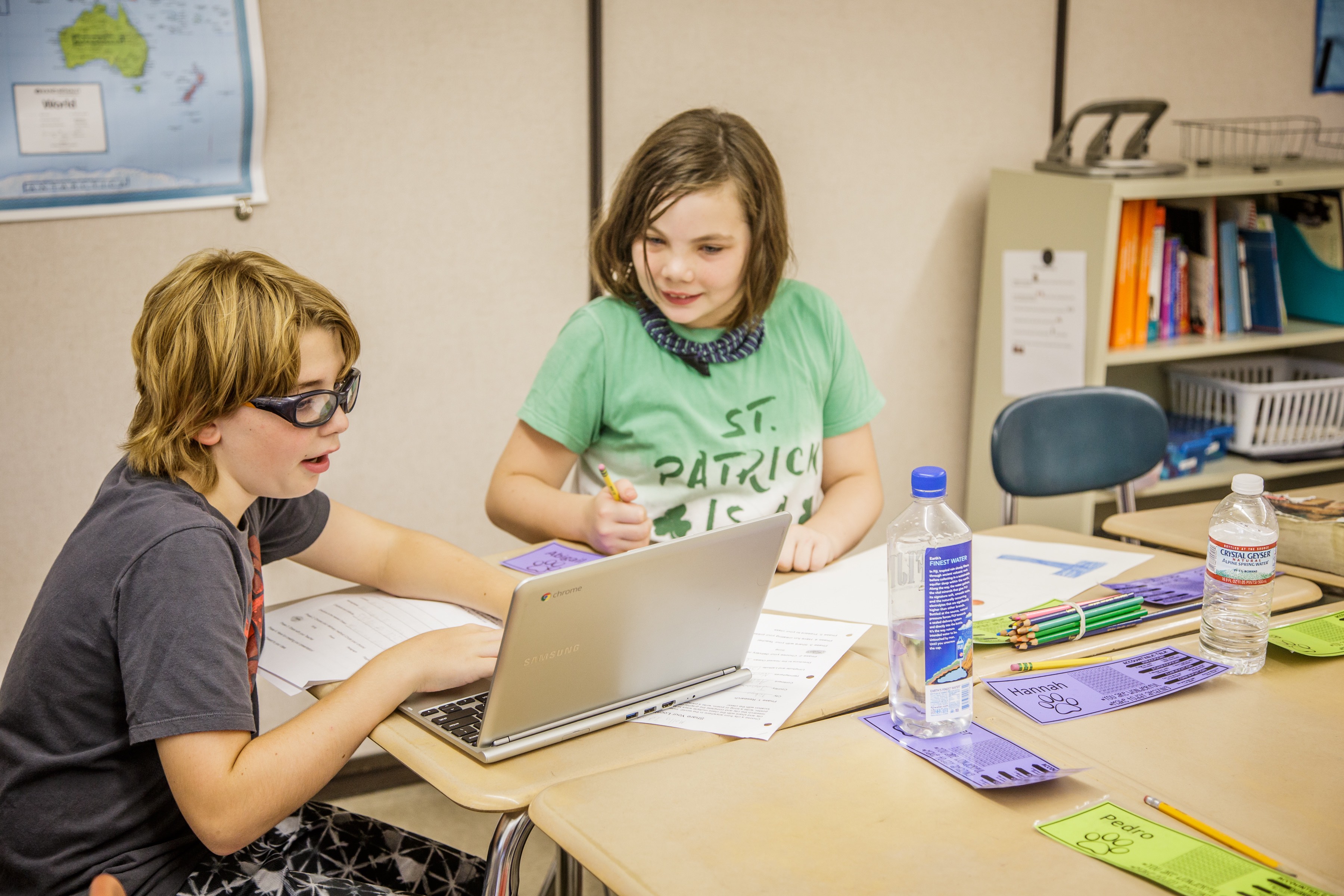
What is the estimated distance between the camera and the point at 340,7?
224 centimetres

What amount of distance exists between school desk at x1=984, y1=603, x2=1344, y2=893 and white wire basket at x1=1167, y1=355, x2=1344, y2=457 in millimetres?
1649

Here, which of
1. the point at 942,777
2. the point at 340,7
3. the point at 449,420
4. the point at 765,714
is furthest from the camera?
the point at 449,420

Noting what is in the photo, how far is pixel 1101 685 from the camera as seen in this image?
1.27m

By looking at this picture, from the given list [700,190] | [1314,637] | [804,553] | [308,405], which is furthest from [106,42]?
[1314,637]

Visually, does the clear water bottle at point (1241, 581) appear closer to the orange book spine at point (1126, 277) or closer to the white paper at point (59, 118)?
the orange book spine at point (1126, 277)

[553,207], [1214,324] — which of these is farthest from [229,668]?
[1214,324]

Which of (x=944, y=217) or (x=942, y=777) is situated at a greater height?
(x=944, y=217)

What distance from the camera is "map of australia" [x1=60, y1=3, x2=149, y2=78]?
203 cm

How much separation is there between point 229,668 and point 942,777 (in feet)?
2.23

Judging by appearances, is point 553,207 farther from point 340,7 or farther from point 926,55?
point 926,55

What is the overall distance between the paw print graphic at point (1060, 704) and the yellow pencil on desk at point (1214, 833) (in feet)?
0.58

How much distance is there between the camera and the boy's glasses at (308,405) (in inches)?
45.4

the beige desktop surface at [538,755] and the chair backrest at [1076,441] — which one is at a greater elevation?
the chair backrest at [1076,441]

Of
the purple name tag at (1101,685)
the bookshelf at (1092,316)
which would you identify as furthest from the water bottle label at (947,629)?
the bookshelf at (1092,316)
